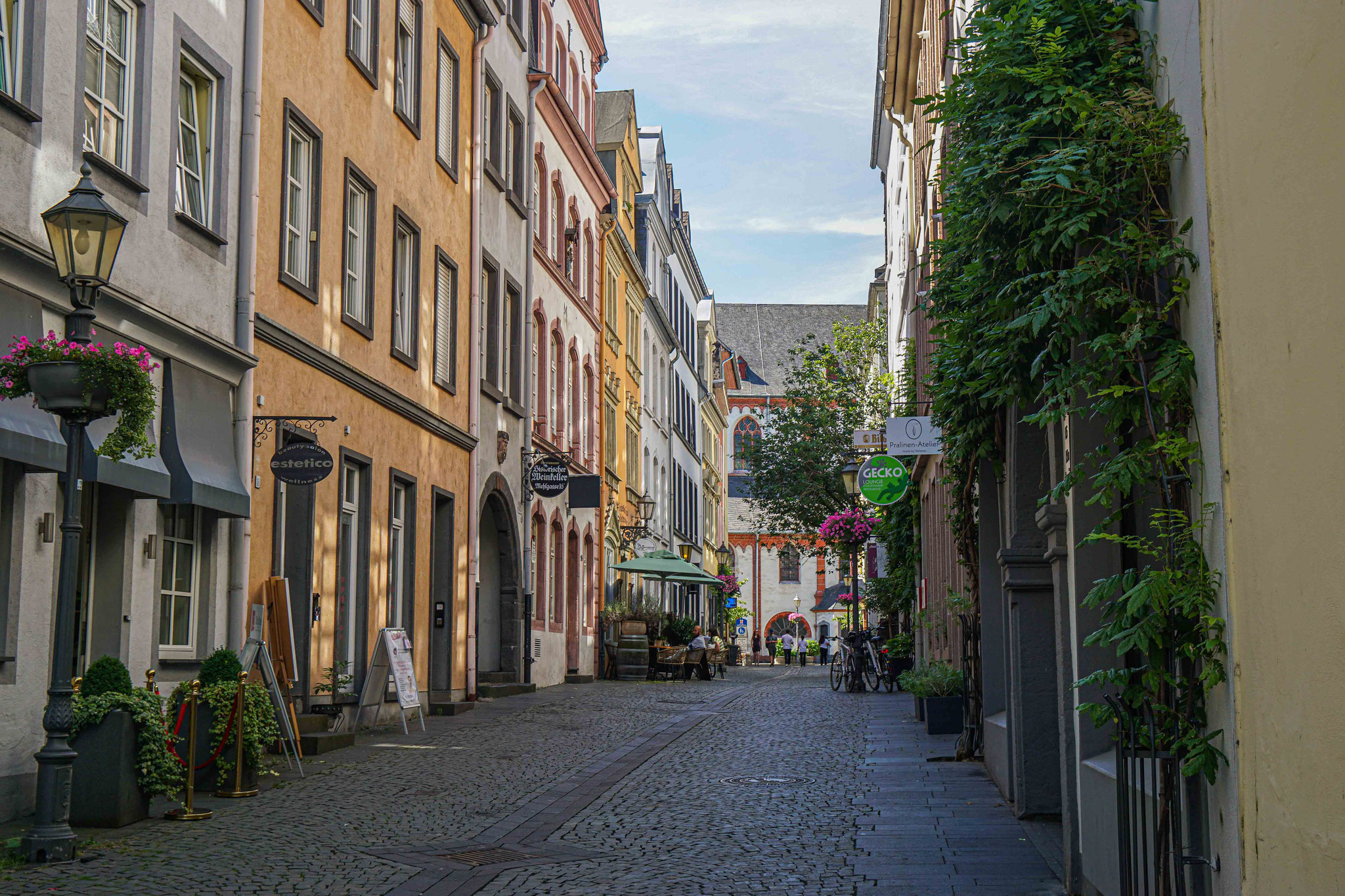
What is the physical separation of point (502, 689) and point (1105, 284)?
729 inches

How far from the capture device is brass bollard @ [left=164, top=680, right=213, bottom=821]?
9.26 m

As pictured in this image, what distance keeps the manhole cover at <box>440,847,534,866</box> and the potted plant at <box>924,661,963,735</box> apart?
324 inches

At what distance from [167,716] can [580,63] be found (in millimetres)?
24343

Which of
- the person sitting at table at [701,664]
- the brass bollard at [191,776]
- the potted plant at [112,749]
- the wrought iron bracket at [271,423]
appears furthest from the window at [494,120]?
the potted plant at [112,749]

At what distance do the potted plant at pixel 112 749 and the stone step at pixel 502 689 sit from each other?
13.2 m

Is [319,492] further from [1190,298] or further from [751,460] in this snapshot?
[751,460]

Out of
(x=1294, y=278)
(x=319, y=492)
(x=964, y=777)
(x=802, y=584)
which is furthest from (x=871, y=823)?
(x=802, y=584)

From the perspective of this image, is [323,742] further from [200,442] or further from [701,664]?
[701,664]

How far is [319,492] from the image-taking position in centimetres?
1530

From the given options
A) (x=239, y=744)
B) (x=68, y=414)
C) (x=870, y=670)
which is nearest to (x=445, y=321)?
(x=870, y=670)

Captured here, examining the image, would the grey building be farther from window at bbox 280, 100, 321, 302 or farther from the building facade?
the building facade

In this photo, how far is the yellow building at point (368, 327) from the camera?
14.5m

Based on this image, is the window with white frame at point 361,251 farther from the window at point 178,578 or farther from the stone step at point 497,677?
the stone step at point 497,677

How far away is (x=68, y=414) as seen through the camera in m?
7.95
